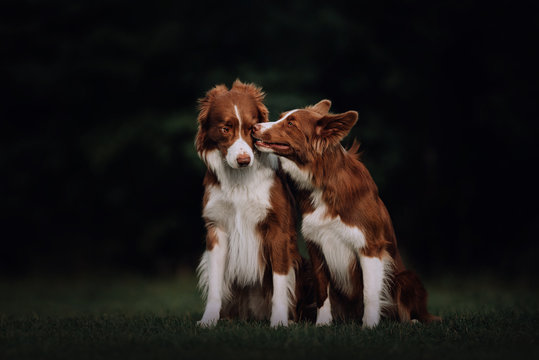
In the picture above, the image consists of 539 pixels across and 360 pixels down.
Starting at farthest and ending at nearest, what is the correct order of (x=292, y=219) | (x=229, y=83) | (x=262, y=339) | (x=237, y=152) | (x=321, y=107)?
(x=229, y=83) < (x=321, y=107) < (x=292, y=219) < (x=237, y=152) < (x=262, y=339)

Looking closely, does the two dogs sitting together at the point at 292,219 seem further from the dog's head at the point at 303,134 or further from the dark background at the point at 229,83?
the dark background at the point at 229,83

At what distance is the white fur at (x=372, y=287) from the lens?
17.7ft

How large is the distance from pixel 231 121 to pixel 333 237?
139 centimetres

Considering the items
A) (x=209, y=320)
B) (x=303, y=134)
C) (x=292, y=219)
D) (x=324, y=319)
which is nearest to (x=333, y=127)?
(x=303, y=134)

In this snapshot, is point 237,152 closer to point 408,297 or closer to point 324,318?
point 324,318

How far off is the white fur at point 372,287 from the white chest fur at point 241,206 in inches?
40.1

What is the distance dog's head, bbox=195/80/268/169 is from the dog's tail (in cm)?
177

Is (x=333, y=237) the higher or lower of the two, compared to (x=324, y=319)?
higher

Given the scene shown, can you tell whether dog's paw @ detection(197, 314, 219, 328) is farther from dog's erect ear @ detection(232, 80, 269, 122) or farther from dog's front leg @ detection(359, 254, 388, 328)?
dog's erect ear @ detection(232, 80, 269, 122)

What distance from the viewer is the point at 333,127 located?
5539 millimetres

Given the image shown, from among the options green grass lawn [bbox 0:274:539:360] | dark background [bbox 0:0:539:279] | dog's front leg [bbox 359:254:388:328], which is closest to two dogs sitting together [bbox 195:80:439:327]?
dog's front leg [bbox 359:254:388:328]

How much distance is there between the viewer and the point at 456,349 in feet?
15.2

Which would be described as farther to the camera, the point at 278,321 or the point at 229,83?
the point at 229,83

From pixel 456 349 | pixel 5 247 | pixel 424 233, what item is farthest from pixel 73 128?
pixel 456 349
